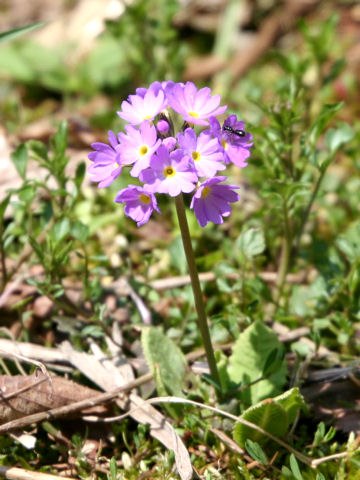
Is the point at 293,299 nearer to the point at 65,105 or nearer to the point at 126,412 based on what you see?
the point at 126,412

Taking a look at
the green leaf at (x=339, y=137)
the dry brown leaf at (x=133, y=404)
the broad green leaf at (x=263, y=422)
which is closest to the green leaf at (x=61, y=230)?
the dry brown leaf at (x=133, y=404)

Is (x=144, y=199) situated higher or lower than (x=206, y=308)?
higher

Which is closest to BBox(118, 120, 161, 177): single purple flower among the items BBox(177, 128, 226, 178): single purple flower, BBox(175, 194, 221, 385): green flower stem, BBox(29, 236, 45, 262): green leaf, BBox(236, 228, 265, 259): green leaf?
BBox(177, 128, 226, 178): single purple flower

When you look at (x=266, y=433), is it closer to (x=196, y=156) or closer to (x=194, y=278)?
(x=194, y=278)

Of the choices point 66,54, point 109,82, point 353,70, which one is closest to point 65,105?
point 109,82

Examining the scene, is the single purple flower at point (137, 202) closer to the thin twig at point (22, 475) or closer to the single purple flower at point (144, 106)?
the single purple flower at point (144, 106)

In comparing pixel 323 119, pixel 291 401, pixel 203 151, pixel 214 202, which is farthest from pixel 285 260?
pixel 203 151
